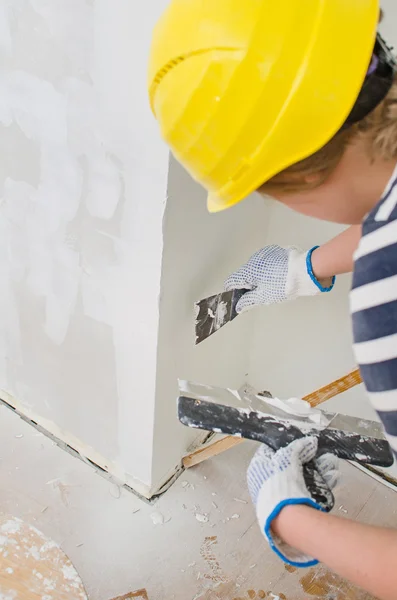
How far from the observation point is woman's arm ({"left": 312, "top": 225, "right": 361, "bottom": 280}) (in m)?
1.15

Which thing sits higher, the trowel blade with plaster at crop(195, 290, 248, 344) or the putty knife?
the trowel blade with plaster at crop(195, 290, 248, 344)

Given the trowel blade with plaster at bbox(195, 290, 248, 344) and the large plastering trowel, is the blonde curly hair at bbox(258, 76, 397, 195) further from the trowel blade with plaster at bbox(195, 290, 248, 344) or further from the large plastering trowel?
the trowel blade with plaster at bbox(195, 290, 248, 344)

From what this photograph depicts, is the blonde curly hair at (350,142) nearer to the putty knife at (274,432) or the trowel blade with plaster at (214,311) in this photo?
the putty knife at (274,432)

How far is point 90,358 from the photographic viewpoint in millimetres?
1470

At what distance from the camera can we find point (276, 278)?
4.15ft

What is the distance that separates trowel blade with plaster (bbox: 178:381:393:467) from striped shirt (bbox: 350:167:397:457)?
36 centimetres

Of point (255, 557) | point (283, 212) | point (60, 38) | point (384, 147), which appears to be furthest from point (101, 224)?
point (255, 557)

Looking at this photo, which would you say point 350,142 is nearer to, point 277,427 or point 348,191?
point 348,191

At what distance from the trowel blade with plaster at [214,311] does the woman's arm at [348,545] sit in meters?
0.57

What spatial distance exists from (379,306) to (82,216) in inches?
30.7

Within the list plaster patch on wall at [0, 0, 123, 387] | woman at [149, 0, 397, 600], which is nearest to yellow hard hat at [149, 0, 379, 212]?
woman at [149, 0, 397, 600]

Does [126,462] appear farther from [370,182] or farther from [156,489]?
[370,182]

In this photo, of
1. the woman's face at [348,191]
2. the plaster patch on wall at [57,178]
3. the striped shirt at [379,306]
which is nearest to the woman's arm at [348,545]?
the striped shirt at [379,306]

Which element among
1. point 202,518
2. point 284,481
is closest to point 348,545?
point 284,481
